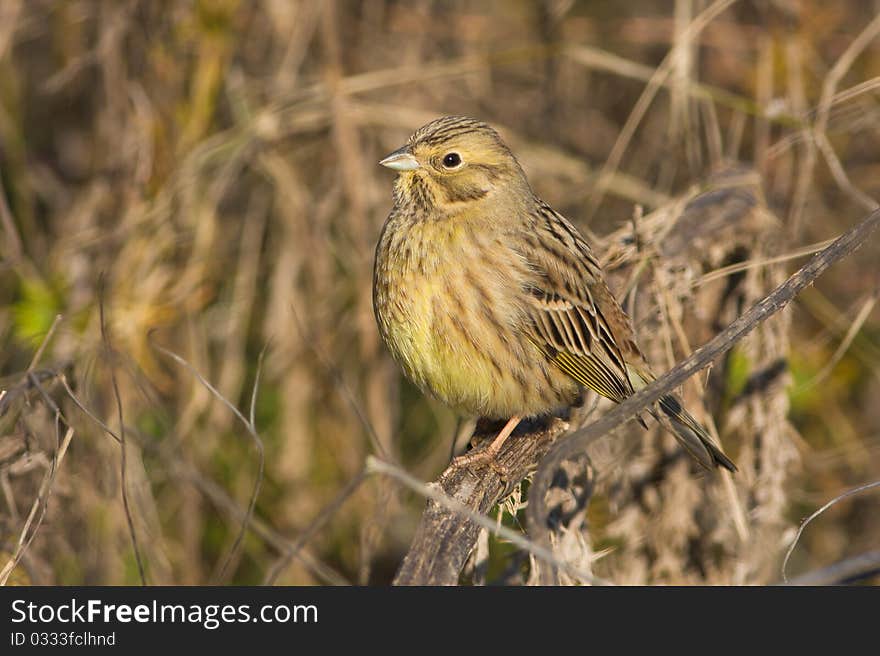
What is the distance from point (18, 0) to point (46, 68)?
972 mm

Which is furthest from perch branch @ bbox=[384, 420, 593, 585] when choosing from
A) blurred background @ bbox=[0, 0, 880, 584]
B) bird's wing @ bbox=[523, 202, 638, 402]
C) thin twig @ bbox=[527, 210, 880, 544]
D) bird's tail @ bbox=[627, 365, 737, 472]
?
blurred background @ bbox=[0, 0, 880, 584]

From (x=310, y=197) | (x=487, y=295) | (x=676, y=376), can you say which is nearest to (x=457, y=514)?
(x=676, y=376)

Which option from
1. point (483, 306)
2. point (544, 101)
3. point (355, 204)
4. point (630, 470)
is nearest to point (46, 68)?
point (355, 204)

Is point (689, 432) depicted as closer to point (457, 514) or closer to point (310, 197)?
point (457, 514)

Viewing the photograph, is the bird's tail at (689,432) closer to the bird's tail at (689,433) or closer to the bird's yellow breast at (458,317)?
the bird's tail at (689,433)

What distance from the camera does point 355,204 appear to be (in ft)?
18.3

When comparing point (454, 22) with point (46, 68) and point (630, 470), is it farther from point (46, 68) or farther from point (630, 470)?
point (630, 470)

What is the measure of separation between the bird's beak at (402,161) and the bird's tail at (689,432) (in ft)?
3.60

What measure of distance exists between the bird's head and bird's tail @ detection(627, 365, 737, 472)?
0.94 metres

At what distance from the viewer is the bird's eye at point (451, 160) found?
3.88m

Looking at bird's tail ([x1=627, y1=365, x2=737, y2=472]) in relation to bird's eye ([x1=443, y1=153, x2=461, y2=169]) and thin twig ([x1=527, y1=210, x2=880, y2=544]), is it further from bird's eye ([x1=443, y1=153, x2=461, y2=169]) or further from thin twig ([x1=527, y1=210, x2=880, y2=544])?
bird's eye ([x1=443, y1=153, x2=461, y2=169])

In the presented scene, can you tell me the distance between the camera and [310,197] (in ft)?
18.9

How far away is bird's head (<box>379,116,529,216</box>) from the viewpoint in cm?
386

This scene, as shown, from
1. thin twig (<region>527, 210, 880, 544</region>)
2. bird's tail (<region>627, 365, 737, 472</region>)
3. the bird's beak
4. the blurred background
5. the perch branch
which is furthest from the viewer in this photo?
the blurred background
